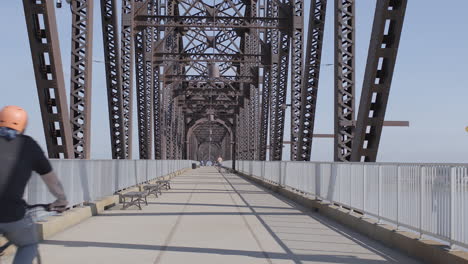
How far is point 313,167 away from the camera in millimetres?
17734

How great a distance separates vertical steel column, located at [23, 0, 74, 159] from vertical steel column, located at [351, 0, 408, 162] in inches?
275

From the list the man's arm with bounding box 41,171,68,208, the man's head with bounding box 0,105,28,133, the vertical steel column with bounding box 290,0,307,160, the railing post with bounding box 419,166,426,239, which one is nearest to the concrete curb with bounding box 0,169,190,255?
the man's arm with bounding box 41,171,68,208

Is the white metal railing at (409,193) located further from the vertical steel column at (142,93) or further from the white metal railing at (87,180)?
the vertical steel column at (142,93)

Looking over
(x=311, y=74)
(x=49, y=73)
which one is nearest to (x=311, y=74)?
(x=311, y=74)

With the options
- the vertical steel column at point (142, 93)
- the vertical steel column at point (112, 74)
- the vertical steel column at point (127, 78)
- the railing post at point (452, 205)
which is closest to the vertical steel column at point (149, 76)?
the vertical steel column at point (142, 93)

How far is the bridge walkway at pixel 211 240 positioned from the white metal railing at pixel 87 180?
2.17 ft

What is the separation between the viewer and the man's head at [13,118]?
4.33 m

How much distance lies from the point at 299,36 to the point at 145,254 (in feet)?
77.0

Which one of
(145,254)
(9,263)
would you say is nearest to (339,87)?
(145,254)

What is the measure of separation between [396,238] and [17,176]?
6620 millimetres

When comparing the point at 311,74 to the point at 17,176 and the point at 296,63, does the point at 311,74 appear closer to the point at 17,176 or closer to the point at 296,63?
the point at 296,63

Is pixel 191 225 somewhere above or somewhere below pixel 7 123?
below

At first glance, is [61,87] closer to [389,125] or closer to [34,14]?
[34,14]

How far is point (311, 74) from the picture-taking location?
77.7 feet
